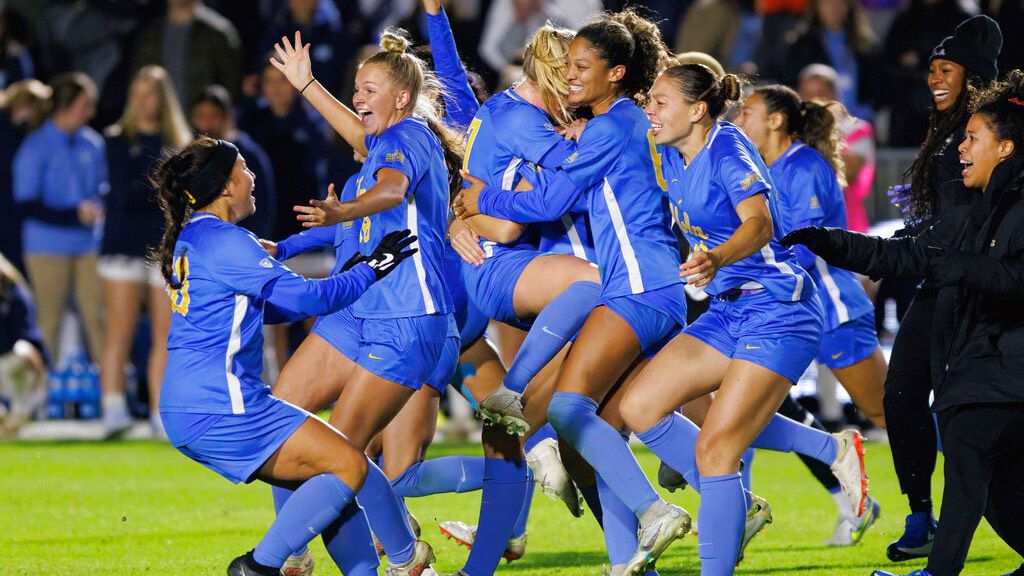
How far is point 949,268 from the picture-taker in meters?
5.36

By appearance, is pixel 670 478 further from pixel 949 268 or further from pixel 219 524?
pixel 219 524

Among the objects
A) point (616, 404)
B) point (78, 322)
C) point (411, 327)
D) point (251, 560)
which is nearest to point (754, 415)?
point (616, 404)

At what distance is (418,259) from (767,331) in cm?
132

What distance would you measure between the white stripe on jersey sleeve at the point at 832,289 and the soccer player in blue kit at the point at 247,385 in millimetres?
3105

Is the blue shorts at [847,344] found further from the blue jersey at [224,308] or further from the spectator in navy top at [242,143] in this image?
the spectator in navy top at [242,143]

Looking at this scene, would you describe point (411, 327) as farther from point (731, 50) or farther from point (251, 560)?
point (731, 50)

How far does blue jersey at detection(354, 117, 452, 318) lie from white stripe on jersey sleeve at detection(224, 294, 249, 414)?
0.64 meters

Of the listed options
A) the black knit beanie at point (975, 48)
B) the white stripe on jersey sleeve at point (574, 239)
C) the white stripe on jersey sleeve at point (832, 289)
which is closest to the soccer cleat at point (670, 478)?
the white stripe on jersey sleeve at point (574, 239)

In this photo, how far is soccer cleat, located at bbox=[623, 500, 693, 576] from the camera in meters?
5.63

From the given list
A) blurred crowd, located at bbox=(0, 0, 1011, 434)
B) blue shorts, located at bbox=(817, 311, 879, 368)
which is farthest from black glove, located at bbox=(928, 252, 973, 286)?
blurred crowd, located at bbox=(0, 0, 1011, 434)

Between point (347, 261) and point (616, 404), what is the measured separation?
120cm

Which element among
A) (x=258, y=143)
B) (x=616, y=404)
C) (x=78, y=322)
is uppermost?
(x=616, y=404)

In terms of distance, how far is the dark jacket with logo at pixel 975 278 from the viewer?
5.36 m

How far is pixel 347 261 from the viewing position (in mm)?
6004
